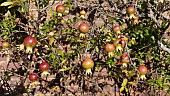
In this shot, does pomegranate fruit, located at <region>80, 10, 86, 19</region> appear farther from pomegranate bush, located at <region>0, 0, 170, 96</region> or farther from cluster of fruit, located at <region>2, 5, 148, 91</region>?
cluster of fruit, located at <region>2, 5, 148, 91</region>

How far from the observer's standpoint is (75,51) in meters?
3.29

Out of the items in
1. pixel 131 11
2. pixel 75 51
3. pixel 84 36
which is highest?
pixel 131 11

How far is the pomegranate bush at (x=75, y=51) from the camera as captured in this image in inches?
128

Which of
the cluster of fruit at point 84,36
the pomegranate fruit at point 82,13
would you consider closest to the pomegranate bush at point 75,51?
the pomegranate fruit at point 82,13

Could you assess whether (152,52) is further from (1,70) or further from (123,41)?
(1,70)

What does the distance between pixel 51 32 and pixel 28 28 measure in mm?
232

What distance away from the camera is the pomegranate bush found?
3.25 m

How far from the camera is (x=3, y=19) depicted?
3.28 meters

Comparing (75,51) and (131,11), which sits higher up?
(131,11)

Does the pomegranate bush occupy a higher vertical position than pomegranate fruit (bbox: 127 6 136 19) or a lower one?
lower

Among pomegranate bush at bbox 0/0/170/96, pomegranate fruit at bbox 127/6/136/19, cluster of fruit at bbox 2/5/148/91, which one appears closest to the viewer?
cluster of fruit at bbox 2/5/148/91

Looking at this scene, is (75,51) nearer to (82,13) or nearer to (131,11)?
(82,13)

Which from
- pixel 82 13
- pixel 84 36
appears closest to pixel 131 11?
pixel 84 36

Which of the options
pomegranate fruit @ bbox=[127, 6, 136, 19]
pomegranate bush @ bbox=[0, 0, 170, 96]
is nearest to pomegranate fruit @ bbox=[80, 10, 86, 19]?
pomegranate bush @ bbox=[0, 0, 170, 96]
